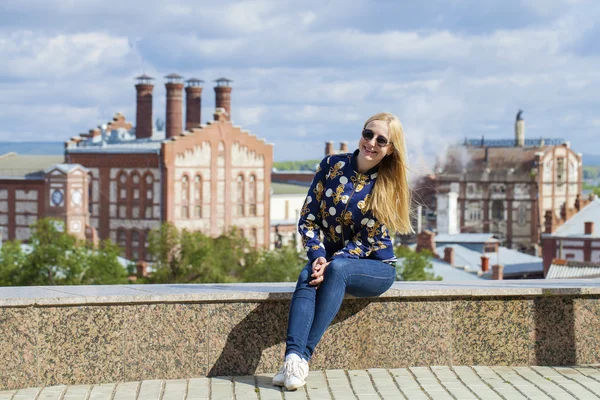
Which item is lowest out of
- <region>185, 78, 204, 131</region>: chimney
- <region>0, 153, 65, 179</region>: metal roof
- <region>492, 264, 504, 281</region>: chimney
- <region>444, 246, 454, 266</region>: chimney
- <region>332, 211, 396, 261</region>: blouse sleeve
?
<region>492, 264, 504, 281</region>: chimney

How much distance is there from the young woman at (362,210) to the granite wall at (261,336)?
1.35ft

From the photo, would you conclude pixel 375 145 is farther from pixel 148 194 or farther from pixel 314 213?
pixel 148 194

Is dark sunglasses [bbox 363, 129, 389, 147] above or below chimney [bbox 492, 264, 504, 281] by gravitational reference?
above

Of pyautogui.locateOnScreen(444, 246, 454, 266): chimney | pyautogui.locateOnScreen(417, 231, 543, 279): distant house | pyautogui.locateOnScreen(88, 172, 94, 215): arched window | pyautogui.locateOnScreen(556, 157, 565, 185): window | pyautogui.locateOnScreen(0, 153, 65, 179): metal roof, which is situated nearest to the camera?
pyautogui.locateOnScreen(417, 231, 543, 279): distant house

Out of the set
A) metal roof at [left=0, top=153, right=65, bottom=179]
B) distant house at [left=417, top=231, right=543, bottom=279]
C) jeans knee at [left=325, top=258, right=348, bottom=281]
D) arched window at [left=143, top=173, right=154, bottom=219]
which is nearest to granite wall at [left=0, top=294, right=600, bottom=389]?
jeans knee at [left=325, top=258, right=348, bottom=281]

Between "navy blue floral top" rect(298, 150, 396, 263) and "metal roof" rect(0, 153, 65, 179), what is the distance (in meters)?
64.1

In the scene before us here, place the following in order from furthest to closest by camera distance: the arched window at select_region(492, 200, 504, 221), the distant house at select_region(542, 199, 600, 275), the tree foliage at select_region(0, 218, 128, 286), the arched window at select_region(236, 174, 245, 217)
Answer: the arched window at select_region(492, 200, 504, 221), the arched window at select_region(236, 174, 245, 217), the distant house at select_region(542, 199, 600, 275), the tree foliage at select_region(0, 218, 128, 286)

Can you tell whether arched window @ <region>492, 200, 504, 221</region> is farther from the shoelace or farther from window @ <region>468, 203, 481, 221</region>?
the shoelace

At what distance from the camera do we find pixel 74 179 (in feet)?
221

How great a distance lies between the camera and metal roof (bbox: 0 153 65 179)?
72.8m

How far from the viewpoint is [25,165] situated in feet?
246

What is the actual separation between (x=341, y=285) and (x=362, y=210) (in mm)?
513

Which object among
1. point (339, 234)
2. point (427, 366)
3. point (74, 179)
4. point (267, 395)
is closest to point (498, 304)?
point (427, 366)

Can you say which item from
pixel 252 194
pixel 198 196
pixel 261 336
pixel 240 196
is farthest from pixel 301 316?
pixel 252 194
